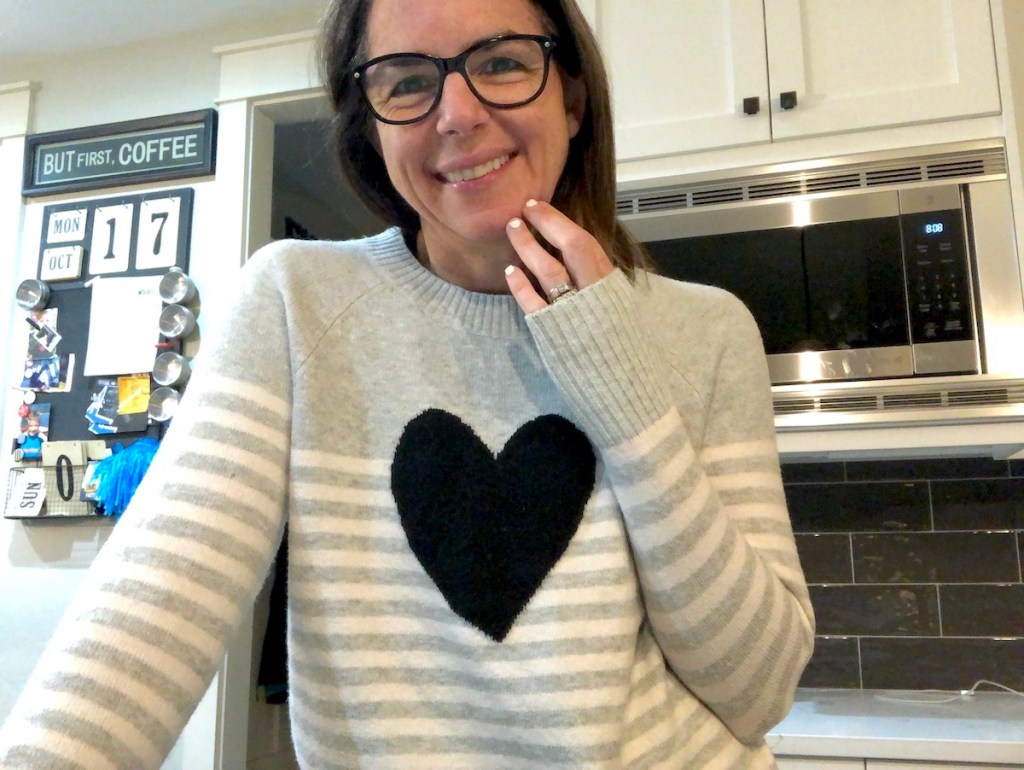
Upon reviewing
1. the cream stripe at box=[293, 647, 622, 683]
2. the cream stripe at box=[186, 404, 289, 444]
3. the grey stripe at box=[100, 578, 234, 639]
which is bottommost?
the cream stripe at box=[293, 647, 622, 683]

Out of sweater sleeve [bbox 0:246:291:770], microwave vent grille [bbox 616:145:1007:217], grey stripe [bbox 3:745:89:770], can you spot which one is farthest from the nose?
microwave vent grille [bbox 616:145:1007:217]

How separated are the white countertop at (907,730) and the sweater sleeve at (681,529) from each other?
628 millimetres

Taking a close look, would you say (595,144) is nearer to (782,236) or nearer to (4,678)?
(782,236)

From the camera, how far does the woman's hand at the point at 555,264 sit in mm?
675

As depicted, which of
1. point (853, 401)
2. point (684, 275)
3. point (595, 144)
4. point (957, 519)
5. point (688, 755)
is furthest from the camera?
point (957, 519)

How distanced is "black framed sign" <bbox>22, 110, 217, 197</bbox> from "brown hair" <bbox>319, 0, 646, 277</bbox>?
1.40 m

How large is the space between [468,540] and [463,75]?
1.30 ft

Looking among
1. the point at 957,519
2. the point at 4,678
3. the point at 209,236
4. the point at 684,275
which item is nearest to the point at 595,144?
the point at 684,275

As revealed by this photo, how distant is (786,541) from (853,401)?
736 millimetres

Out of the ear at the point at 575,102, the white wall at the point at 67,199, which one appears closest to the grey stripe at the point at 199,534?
the ear at the point at 575,102

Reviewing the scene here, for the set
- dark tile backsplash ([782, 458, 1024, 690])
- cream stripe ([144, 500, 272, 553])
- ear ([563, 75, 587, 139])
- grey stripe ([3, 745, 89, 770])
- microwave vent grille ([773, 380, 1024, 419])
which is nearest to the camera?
grey stripe ([3, 745, 89, 770])

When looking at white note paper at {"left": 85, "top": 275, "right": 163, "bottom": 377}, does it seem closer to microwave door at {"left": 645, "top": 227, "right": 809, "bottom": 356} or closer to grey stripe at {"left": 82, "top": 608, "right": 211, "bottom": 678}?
microwave door at {"left": 645, "top": 227, "right": 809, "bottom": 356}

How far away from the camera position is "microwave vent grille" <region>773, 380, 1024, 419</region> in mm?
1323

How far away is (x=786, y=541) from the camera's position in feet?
2.43
